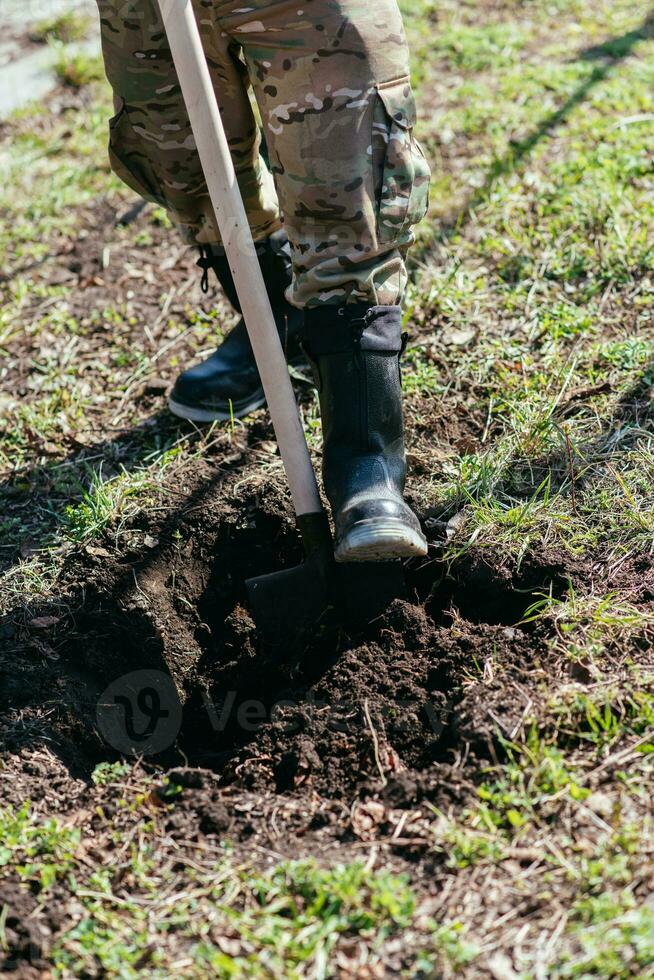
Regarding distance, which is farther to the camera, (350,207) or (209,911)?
(350,207)

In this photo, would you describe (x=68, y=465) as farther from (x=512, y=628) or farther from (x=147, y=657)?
(x=512, y=628)

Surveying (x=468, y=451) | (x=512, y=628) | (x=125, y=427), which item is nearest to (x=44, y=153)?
(x=125, y=427)

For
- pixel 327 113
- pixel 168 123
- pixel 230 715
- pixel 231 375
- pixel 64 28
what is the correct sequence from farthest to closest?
pixel 64 28, pixel 231 375, pixel 168 123, pixel 230 715, pixel 327 113

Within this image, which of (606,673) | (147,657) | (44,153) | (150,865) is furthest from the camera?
(44,153)

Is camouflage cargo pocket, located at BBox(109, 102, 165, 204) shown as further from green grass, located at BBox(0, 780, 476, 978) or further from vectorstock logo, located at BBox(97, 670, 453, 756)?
green grass, located at BBox(0, 780, 476, 978)

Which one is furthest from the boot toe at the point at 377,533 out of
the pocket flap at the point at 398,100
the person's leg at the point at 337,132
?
the pocket flap at the point at 398,100

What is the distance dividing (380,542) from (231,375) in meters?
1.13

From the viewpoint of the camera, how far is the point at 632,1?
516cm

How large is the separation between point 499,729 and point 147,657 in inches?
37.4

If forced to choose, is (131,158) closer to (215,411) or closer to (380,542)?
(215,411)

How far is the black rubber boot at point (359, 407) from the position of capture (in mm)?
2178

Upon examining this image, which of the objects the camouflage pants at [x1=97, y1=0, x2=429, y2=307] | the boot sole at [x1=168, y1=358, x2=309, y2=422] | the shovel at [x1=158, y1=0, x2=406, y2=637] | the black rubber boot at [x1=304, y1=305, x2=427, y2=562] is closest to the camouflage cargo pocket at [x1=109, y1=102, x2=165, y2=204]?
the camouflage pants at [x1=97, y1=0, x2=429, y2=307]

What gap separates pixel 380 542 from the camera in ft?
6.73

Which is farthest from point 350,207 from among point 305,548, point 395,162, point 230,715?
point 230,715
